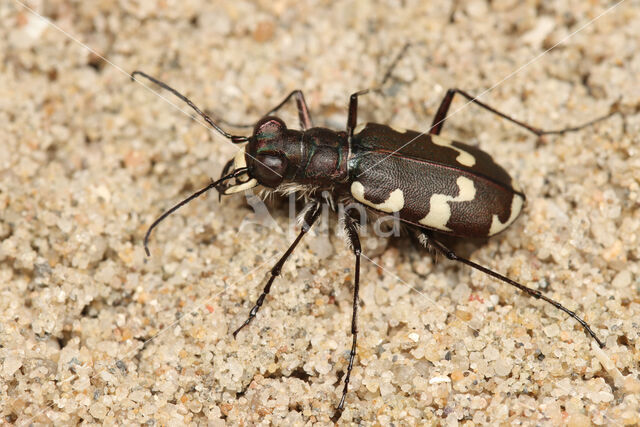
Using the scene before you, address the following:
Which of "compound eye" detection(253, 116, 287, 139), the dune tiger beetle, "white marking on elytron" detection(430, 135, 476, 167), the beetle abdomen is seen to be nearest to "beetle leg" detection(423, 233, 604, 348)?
the dune tiger beetle

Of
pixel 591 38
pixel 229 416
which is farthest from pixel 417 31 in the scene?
pixel 229 416

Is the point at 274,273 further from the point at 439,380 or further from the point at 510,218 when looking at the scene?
the point at 510,218

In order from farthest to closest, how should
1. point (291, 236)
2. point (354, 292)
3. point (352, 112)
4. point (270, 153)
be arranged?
point (352, 112)
point (291, 236)
point (270, 153)
point (354, 292)

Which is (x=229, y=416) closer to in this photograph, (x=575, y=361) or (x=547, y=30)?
(x=575, y=361)

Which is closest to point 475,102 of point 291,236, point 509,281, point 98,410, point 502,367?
point 509,281

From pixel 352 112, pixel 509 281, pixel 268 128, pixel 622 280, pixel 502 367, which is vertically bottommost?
pixel 502 367

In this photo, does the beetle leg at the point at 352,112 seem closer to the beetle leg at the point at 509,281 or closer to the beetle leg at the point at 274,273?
the beetle leg at the point at 274,273
